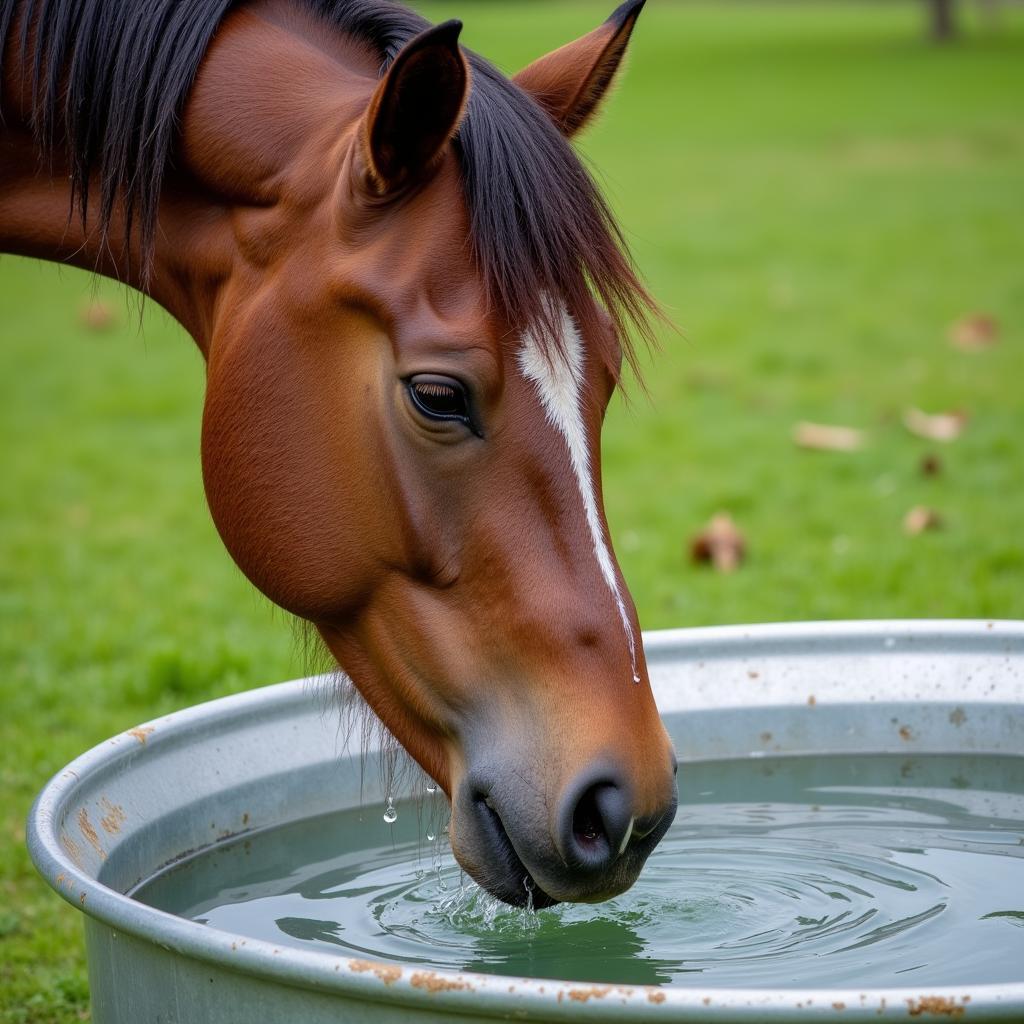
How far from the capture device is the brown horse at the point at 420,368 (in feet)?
6.23

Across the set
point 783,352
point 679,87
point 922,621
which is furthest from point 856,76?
point 922,621

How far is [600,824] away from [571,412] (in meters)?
0.57

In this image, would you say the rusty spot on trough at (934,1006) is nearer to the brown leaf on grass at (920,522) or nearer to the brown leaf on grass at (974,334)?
the brown leaf on grass at (920,522)

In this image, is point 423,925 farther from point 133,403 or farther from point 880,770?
point 133,403

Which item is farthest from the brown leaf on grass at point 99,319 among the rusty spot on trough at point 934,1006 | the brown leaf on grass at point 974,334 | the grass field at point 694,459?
the rusty spot on trough at point 934,1006

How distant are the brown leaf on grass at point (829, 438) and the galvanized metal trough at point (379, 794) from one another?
340 cm

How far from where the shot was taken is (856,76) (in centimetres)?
2155

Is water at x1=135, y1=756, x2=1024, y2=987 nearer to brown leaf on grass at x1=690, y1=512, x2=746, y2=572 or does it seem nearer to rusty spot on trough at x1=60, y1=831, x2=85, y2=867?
rusty spot on trough at x1=60, y1=831, x2=85, y2=867

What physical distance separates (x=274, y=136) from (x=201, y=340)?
15.7 inches

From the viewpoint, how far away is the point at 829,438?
641cm

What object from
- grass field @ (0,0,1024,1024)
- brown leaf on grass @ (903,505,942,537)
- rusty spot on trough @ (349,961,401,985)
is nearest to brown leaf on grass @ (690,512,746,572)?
grass field @ (0,0,1024,1024)

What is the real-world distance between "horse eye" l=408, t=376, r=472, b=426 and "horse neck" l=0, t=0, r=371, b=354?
45 centimetres

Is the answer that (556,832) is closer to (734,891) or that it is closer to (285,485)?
(285,485)

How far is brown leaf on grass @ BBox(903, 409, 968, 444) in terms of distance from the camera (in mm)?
6348
